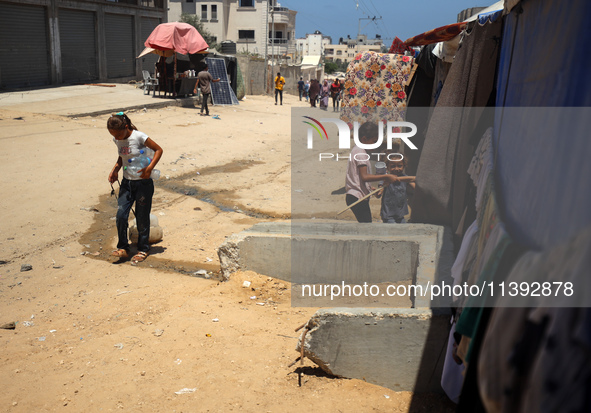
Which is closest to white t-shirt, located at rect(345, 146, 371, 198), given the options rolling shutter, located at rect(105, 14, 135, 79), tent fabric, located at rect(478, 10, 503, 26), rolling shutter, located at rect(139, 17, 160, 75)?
tent fabric, located at rect(478, 10, 503, 26)

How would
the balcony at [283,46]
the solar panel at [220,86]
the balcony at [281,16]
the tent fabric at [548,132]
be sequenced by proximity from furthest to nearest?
the balcony at [283,46]
the balcony at [281,16]
the solar panel at [220,86]
the tent fabric at [548,132]

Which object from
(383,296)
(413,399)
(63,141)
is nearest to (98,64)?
(63,141)

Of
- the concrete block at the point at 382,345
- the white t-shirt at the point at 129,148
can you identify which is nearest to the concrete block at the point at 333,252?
the concrete block at the point at 382,345

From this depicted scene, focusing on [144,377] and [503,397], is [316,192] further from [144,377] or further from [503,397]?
[503,397]

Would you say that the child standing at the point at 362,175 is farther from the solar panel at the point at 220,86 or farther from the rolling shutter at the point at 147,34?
the rolling shutter at the point at 147,34

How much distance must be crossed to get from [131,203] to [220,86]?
16.1 meters

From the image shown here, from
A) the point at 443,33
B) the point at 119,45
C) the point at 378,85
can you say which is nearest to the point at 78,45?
the point at 119,45

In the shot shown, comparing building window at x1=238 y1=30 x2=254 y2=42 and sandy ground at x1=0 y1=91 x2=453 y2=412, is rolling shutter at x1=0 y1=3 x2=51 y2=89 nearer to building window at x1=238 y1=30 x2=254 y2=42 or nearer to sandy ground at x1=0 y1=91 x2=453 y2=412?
sandy ground at x1=0 y1=91 x2=453 y2=412

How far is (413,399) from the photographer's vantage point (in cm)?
308

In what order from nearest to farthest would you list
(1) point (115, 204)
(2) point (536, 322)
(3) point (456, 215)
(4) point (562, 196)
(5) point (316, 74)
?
(2) point (536, 322) < (4) point (562, 196) < (3) point (456, 215) < (1) point (115, 204) < (5) point (316, 74)

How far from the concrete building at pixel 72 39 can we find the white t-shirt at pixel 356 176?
15.3m

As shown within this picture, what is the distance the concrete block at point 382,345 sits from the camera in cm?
309

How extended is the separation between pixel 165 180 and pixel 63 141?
124 inches

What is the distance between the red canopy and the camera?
58.0 feet
